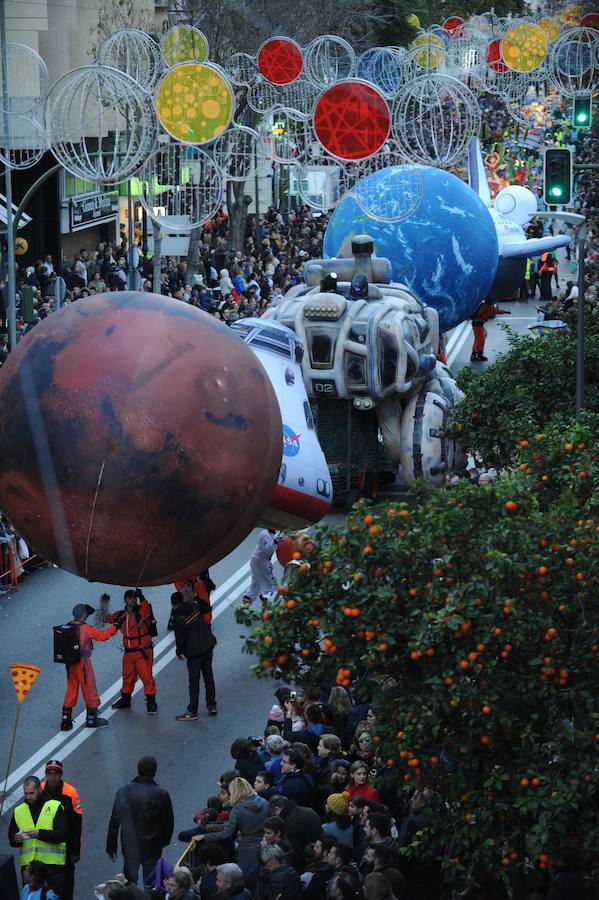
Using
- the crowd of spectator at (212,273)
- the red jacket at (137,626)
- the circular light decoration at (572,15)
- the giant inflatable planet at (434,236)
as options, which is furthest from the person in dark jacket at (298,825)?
the circular light decoration at (572,15)

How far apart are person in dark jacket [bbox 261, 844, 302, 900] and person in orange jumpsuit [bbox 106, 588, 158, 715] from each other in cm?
535

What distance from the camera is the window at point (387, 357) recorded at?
19.6 meters

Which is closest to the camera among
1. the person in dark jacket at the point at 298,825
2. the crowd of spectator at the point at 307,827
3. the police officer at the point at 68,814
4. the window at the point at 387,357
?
the crowd of spectator at the point at 307,827

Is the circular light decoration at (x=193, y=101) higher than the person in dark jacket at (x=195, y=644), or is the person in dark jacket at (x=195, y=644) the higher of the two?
the circular light decoration at (x=193, y=101)

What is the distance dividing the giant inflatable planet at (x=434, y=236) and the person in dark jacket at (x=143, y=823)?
13.2 meters

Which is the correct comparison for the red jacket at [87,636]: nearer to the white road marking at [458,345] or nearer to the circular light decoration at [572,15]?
the white road marking at [458,345]

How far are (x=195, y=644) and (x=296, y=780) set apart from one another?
157 inches

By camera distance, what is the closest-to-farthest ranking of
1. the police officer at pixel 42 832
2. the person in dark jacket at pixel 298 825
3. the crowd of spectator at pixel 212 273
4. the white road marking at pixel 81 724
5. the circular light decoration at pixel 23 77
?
the person in dark jacket at pixel 298 825 → the police officer at pixel 42 832 → the white road marking at pixel 81 724 → the crowd of spectator at pixel 212 273 → the circular light decoration at pixel 23 77

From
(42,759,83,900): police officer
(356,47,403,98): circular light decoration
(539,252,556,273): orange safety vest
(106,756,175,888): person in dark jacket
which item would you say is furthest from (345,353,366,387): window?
(356,47,403,98): circular light decoration

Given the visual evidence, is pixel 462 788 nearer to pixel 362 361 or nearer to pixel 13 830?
pixel 13 830

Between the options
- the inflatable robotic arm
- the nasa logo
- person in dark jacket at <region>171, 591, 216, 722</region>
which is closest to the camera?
person in dark jacket at <region>171, 591, 216, 722</region>

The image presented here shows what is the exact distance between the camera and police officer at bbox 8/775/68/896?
11.6 meters

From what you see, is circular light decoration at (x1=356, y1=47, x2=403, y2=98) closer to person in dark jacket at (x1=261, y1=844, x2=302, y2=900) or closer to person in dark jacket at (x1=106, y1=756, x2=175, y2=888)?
person in dark jacket at (x1=106, y1=756, x2=175, y2=888)

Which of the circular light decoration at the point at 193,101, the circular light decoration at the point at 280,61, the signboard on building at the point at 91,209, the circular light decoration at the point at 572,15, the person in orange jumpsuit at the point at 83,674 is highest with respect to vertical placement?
the circular light decoration at the point at 572,15
